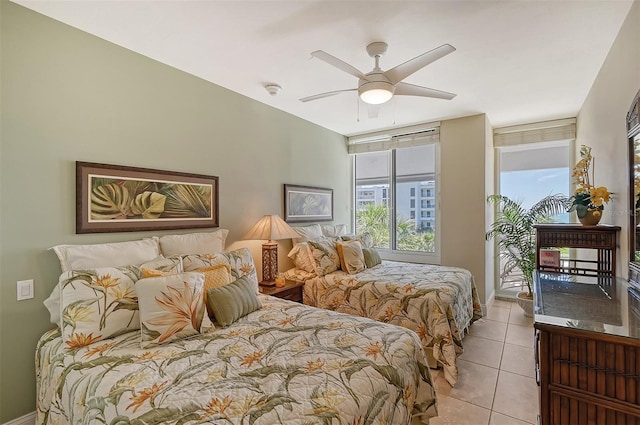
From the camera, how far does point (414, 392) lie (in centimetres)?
164

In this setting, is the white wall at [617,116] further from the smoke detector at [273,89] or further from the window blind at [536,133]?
the smoke detector at [273,89]

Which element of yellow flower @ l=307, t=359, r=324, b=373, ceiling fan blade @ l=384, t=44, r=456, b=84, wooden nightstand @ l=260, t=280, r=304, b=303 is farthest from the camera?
wooden nightstand @ l=260, t=280, r=304, b=303

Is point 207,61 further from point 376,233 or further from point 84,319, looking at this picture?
point 376,233

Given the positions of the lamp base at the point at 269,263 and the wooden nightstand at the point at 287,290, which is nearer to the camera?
the wooden nightstand at the point at 287,290

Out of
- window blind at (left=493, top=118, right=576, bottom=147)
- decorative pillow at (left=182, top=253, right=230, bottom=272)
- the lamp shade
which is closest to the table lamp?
the lamp shade

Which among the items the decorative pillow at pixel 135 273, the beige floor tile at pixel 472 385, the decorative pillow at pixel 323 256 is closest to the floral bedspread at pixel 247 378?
the decorative pillow at pixel 135 273

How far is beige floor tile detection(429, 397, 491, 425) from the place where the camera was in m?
2.04

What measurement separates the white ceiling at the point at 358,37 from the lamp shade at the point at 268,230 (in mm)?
1375

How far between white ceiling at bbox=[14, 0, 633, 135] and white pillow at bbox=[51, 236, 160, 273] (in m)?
1.51

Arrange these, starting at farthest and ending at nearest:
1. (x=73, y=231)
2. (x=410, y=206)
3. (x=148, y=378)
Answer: (x=410, y=206) → (x=73, y=231) → (x=148, y=378)

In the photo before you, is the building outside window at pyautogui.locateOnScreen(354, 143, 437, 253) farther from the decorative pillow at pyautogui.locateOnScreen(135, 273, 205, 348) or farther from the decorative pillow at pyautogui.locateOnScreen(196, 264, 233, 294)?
the decorative pillow at pyautogui.locateOnScreen(135, 273, 205, 348)

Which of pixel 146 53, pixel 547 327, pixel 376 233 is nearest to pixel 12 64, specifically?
pixel 146 53

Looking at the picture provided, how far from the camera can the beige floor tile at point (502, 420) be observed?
2.02 meters

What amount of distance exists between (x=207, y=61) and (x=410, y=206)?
3481 mm
